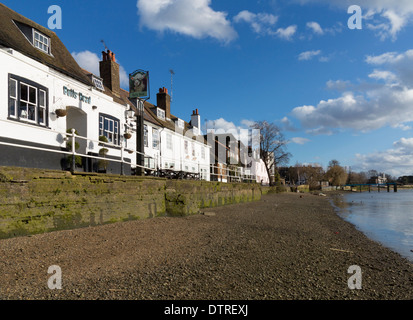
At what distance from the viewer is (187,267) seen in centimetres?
514

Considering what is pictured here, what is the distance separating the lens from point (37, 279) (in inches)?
168

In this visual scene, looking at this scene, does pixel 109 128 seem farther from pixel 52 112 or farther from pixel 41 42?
pixel 41 42

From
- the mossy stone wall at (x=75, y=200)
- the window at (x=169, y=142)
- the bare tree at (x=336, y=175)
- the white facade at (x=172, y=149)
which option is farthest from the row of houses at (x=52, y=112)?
the bare tree at (x=336, y=175)

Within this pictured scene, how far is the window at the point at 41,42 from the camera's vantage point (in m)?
11.9

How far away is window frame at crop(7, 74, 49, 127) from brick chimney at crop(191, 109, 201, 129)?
25.8m

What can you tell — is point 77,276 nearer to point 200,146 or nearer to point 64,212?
point 64,212

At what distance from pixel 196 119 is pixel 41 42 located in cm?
2452

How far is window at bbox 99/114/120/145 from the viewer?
13.7 meters

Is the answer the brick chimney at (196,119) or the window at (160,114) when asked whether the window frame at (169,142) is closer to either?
the window at (160,114)

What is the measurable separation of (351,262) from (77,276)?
237 inches

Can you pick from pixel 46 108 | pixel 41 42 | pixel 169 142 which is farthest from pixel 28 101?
pixel 169 142

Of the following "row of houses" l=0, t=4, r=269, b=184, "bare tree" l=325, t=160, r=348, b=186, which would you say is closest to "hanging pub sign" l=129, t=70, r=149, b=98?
"row of houses" l=0, t=4, r=269, b=184
